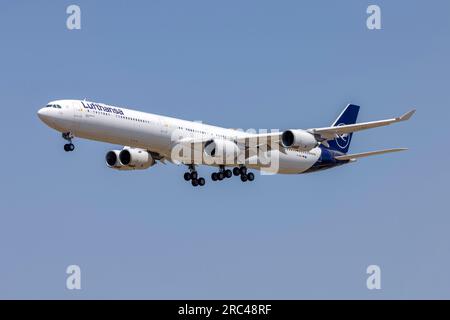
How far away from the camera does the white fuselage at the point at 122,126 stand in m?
75.9

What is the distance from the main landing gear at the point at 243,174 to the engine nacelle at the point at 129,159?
7118 mm

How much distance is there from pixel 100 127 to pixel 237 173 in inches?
559

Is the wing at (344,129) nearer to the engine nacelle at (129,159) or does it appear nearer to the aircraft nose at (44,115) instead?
the engine nacelle at (129,159)

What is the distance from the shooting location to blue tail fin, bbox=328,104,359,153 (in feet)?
311

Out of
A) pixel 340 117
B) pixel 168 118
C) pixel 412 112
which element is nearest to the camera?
pixel 412 112

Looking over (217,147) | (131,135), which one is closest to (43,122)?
(131,135)

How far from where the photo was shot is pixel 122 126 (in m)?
77.7

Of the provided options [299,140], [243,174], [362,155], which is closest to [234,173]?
[243,174]

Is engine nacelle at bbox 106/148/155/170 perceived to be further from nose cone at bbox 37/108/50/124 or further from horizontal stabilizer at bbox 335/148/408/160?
horizontal stabilizer at bbox 335/148/408/160

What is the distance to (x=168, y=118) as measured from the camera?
81625 mm

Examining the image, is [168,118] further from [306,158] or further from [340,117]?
[340,117]

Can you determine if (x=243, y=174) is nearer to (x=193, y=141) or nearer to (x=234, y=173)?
(x=234, y=173)

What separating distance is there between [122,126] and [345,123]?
27.1m

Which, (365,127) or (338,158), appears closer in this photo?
(365,127)
